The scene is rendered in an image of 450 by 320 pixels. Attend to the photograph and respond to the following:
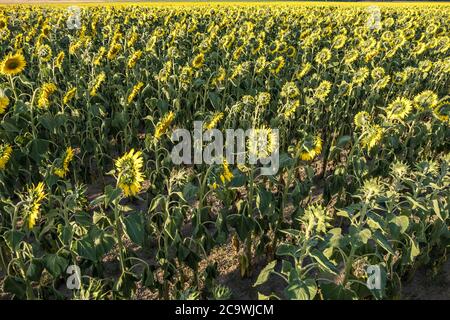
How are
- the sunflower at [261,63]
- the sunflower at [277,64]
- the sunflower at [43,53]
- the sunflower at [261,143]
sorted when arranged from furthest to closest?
1. the sunflower at [277,64]
2. the sunflower at [261,63]
3. the sunflower at [43,53]
4. the sunflower at [261,143]

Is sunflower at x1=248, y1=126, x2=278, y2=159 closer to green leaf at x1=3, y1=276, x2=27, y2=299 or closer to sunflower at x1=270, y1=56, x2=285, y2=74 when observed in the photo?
green leaf at x1=3, y1=276, x2=27, y2=299

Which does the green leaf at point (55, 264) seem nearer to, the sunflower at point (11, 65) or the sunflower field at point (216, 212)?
the sunflower field at point (216, 212)

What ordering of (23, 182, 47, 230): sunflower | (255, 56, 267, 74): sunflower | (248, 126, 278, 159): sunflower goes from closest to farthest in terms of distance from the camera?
(23, 182, 47, 230): sunflower < (248, 126, 278, 159): sunflower < (255, 56, 267, 74): sunflower

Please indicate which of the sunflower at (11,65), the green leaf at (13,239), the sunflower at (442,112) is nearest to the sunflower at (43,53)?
the sunflower at (11,65)

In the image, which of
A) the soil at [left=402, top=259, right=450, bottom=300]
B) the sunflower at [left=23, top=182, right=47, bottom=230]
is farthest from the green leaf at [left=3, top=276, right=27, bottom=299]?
the soil at [left=402, top=259, right=450, bottom=300]

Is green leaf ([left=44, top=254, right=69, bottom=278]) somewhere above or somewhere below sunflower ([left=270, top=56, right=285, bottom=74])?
below

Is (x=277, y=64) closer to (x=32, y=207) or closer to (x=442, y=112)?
(x=442, y=112)

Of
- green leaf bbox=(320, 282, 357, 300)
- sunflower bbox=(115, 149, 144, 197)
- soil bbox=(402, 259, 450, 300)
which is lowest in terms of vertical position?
soil bbox=(402, 259, 450, 300)

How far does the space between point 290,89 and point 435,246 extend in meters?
2.85

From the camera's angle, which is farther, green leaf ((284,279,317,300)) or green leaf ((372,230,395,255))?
green leaf ((372,230,395,255))

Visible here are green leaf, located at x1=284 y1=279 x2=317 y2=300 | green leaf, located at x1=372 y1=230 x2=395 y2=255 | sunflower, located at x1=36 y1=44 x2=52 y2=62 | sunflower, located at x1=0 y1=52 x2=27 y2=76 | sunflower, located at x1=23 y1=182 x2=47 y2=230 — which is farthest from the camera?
sunflower, located at x1=36 y1=44 x2=52 y2=62

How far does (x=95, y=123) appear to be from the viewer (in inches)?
221

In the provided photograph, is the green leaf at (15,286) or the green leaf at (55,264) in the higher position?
the green leaf at (55,264)

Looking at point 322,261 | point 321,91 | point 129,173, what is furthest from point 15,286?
point 321,91
